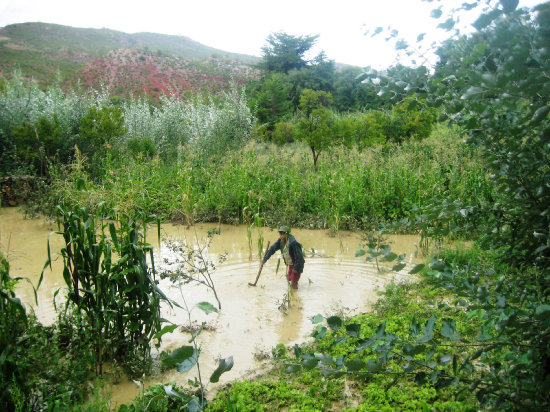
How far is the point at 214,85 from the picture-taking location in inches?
1730

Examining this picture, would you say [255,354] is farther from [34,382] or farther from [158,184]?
[158,184]

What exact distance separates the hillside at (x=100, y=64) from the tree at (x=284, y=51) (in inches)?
133

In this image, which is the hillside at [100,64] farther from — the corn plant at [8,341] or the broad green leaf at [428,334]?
the broad green leaf at [428,334]

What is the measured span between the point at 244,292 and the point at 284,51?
1207 inches

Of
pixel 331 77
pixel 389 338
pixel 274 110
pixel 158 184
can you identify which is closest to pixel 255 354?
pixel 389 338

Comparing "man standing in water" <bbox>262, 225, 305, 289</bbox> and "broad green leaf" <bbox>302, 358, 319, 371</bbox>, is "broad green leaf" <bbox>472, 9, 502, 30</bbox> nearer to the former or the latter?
"broad green leaf" <bbox>302, 358, 319, 371</bbox>

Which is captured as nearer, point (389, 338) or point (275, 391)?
point (389, 338)

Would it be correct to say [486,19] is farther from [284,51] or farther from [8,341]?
[284,51]

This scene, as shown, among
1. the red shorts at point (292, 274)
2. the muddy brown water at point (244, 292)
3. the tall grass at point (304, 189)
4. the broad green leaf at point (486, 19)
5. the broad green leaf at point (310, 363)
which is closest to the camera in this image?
the broad green leaf at point (486, 19)

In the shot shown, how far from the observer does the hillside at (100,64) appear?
3712 cm

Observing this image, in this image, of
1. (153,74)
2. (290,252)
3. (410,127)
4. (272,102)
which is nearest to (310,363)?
(290,252)

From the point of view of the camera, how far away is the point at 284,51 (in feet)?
110

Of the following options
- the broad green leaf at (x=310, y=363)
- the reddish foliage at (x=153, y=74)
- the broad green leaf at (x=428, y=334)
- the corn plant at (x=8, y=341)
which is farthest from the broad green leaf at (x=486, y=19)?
the reddish foliage at (x=153, y=74)

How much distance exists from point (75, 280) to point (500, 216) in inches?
140
